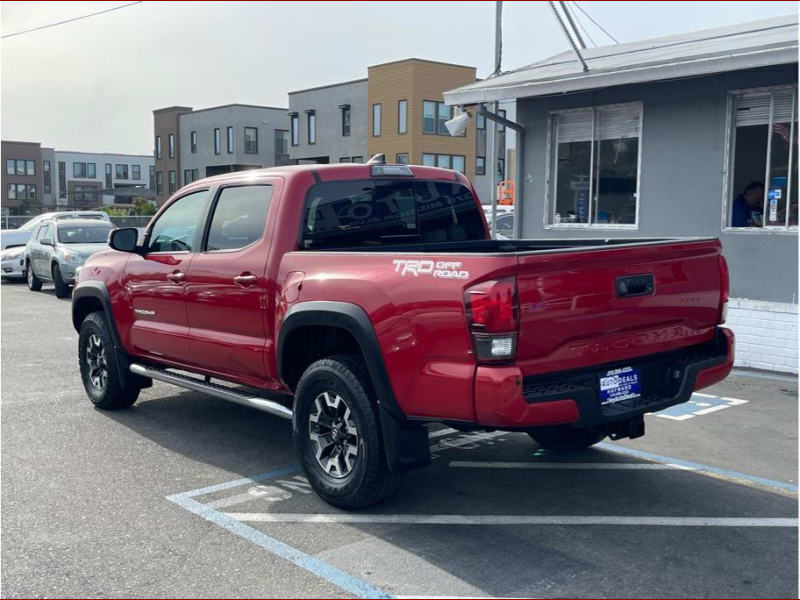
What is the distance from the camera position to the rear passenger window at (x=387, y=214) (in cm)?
563

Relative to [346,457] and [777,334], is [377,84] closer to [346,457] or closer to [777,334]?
[777,334]

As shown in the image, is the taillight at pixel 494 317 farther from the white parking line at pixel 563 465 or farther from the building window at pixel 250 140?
the building window at pixel 250 140

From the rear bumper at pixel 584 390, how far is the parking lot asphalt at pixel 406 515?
698 mm

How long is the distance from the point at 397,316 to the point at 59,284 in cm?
1482

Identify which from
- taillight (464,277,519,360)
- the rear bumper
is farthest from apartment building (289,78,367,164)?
taillight (464,277,519,360)

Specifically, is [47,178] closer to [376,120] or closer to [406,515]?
[376,120]

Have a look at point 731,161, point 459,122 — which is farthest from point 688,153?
point 459,122

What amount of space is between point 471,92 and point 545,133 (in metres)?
1.23

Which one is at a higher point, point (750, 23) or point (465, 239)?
point (750, 23)

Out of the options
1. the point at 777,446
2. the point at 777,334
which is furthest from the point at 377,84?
the point at 777,446

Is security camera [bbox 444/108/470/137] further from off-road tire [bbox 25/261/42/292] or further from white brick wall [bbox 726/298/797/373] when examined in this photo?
off-road tire [bbox 25/261/42/292]

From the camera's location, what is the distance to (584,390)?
4.37 m

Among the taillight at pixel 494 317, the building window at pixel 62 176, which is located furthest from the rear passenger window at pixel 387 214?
the building window at pixel 62 176

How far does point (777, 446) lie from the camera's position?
6.48m
